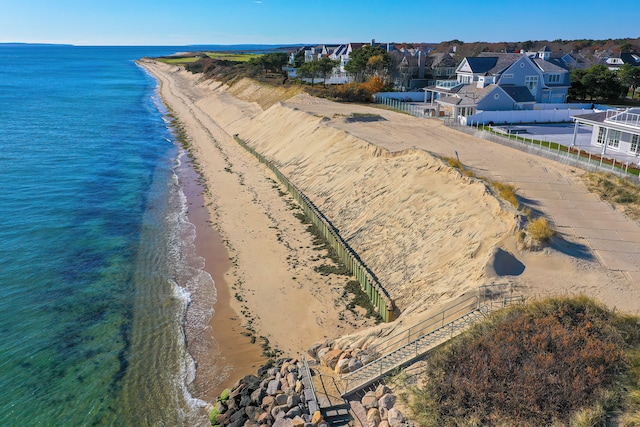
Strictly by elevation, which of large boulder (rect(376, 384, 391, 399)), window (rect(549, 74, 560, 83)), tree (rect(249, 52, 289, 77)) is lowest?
large boulder (rect(376, 384, 391, 399))

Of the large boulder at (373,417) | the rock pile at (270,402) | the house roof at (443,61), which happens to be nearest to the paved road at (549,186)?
the large boulder at (373,417)

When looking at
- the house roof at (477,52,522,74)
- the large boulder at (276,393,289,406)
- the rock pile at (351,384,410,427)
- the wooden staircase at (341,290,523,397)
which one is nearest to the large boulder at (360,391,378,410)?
the rock pile at (351,384,410,427)

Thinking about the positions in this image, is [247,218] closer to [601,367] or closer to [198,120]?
[601,367]

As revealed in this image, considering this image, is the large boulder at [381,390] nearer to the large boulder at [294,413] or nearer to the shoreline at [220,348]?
the large boulder at [294,413]

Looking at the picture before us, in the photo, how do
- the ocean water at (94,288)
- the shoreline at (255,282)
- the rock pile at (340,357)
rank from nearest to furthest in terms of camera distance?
the rock pile at (340,357) → the ocean water at (94,288) → the shoreline at (255,282)

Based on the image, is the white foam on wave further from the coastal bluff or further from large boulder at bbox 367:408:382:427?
the coastal bluff

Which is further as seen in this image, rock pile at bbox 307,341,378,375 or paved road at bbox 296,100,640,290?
paved road at bbox 296,100,640,290

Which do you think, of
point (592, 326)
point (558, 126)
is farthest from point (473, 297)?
point (558, 126)
